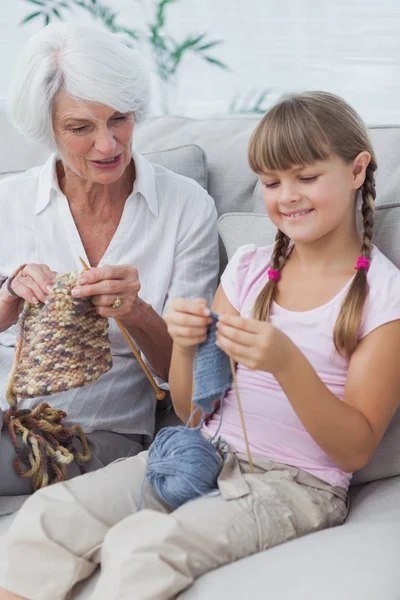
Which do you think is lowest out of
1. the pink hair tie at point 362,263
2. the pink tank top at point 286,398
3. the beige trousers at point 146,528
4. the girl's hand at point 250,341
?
the beige trousers at point 146,528

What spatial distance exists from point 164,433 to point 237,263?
379 mm

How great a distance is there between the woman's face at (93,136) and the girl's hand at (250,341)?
593mm

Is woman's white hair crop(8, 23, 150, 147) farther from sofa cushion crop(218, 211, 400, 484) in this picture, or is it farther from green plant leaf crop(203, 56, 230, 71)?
green plant leaf crop(203, 56, 230, 71)

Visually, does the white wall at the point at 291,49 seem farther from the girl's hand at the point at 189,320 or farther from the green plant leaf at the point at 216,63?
the girl's hand at the point at 189,320

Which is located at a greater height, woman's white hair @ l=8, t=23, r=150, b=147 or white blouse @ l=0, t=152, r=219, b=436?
woman's white hair @ l=8, t=23, r=150, b=147

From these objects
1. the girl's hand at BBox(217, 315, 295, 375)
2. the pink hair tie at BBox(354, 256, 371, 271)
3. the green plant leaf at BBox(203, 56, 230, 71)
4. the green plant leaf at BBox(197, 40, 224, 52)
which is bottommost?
the girl's hand at BBox(217, 315, 295, 375)

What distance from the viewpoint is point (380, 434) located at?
1.40 metres

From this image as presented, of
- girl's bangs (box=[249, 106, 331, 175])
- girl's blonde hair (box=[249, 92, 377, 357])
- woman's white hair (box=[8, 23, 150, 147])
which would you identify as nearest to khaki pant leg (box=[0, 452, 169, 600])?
girl's blonde hair (box=[249, 92, 377, 357])

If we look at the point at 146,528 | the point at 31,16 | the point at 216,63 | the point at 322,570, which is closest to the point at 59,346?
the point at 146,528

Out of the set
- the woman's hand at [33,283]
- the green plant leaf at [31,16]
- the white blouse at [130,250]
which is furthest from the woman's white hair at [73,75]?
the green plant leaf at [31,16]

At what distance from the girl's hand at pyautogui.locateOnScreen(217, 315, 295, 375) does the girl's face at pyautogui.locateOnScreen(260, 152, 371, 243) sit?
265 mm

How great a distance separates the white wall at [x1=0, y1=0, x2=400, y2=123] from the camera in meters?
3.01

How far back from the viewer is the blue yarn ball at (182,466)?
137 centimetres

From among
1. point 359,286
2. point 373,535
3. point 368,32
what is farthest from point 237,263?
point 368,32
